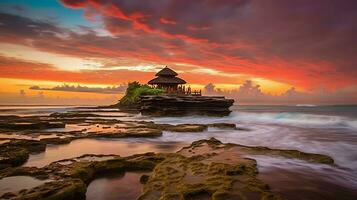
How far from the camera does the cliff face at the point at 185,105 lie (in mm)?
37375

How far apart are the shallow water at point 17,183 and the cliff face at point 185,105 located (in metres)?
29.9

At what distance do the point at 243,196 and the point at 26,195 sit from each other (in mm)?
4603

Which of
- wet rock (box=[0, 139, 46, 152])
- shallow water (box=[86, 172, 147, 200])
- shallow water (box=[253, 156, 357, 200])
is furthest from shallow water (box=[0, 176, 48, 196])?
shallow water (box=[253, 156, 357, 200])

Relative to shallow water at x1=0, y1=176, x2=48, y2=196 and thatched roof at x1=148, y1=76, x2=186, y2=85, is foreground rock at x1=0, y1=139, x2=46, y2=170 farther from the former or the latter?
thatched roof at x1=148, y1=76, x2=186, y2=85

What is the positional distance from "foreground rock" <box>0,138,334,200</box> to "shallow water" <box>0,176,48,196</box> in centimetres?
15

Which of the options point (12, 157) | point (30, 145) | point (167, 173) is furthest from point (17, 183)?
point (30, 145)

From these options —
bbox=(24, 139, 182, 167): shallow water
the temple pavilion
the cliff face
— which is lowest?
bbox=(24, 139, 182, 167): shallow water

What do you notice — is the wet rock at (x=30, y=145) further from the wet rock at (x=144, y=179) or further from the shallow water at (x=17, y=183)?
the wet rock at (x=144, y=179)

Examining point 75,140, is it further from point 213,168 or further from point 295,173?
point 295,173

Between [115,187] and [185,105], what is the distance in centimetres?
3103

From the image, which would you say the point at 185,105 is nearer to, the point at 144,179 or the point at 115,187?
the point at 144,179

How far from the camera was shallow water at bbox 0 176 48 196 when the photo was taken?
6266mm

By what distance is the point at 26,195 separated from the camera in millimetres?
5320

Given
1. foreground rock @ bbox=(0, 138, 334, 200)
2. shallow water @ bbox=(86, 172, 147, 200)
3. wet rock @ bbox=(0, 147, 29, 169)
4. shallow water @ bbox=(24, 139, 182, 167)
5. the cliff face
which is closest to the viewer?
foreground rock @ bbox=(0, 138, 334, 200)
